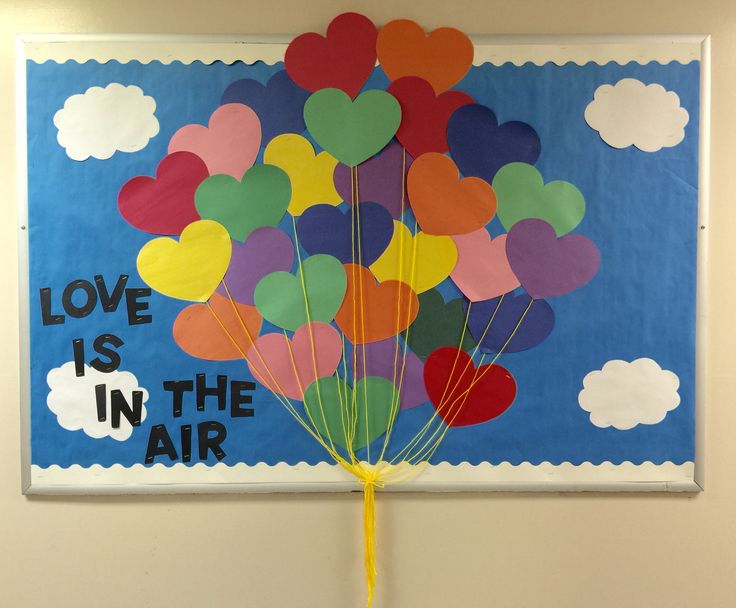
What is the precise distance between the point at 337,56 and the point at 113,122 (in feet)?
1.52

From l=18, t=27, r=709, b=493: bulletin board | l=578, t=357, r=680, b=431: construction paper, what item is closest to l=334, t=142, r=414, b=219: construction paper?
l=18, t=27, r=709, b=493: bulletin board

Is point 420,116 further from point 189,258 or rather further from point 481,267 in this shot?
point 189,258

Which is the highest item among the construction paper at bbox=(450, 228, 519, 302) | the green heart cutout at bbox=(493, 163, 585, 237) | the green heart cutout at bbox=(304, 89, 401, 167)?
the green heart cutout at bbox=(304, 89, 401, 167)

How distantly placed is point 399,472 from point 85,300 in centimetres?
72

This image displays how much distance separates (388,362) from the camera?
1161mm

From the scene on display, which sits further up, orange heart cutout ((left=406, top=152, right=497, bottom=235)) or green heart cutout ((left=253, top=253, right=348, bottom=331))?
orange heart cutout ((left=406, top=152, right=497, bottom=235))

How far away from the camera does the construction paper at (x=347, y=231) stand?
45.5 inches

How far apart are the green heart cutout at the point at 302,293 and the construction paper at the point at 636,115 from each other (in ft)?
1.97

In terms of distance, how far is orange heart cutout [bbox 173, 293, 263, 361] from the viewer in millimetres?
1158

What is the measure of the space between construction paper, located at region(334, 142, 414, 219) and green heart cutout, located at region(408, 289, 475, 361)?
0.64 ft

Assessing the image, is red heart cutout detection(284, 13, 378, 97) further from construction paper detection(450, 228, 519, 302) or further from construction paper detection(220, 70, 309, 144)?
construction paper detection(450, 228, 519, 302)

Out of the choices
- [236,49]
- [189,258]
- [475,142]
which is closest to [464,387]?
[475,142]

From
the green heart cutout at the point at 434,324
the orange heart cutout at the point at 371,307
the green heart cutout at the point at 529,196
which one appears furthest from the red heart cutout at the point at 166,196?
the green heart cutout at the point at 529,196

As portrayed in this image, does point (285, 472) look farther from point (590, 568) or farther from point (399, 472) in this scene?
point (590, 568)
